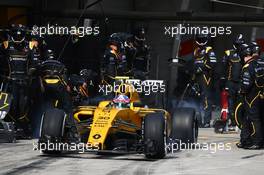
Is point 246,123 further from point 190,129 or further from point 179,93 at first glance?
point 179,93

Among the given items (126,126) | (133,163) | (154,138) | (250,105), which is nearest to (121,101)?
(126,126)

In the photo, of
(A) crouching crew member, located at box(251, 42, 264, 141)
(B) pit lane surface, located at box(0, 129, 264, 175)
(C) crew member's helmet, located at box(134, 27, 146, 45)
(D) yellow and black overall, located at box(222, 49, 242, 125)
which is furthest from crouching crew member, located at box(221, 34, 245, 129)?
(C) crew member's helmet, located at box(134, 27, 146, 45)

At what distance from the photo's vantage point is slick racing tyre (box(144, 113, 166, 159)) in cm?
1262

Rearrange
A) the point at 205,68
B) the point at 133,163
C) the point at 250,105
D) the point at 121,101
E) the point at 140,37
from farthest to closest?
the point at 140,37
the point at 205,68
the point at 250,105
the point at 121,101
the point at 133,163

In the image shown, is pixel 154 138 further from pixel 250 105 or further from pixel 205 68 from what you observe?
pixel 205 68

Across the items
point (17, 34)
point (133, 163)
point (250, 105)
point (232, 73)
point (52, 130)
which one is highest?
point (17, 34)

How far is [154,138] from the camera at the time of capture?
41.3 ft

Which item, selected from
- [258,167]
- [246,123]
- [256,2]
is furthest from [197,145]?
[256,2]

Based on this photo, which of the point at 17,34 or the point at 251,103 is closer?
the point at 251,103

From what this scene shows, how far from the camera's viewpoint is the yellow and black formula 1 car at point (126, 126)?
12.7 metres

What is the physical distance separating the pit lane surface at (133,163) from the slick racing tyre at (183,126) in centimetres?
27

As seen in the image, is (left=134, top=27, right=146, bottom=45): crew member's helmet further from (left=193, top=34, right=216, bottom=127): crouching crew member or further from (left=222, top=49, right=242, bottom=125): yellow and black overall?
(left=222, top=49, right=242, bottom=125): yellow and black overall

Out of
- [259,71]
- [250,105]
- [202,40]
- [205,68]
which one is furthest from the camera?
[202,40]

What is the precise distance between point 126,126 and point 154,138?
1.02m
